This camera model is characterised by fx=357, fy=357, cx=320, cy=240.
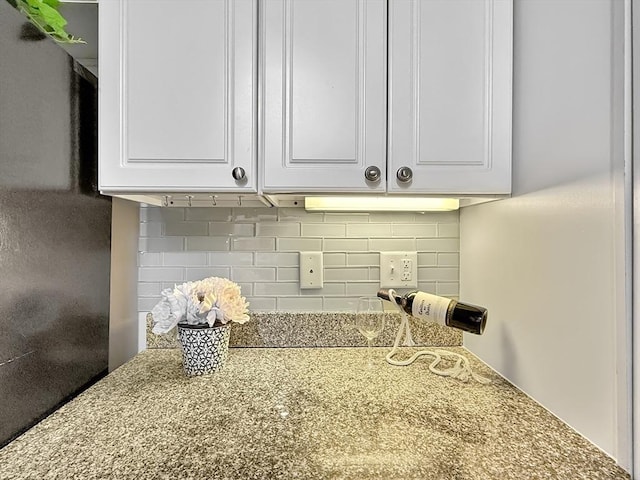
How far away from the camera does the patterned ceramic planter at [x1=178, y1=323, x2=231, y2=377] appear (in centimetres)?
97

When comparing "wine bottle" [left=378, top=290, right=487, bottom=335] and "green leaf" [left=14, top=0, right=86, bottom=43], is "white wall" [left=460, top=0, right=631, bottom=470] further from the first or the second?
"green leaf" [left=14, top=0, right=86, bottom=43]

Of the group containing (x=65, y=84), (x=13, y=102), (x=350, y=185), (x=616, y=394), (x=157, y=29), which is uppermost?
(x=157, y=29)

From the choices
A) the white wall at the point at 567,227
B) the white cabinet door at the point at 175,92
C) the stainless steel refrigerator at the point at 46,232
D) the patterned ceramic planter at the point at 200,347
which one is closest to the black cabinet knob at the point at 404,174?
the white wall at the point at 567,227

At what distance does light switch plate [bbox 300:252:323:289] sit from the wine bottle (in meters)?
0.26

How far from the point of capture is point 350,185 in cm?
90

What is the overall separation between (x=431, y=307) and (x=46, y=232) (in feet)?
3.23

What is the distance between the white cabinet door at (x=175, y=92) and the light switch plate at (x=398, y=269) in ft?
1.96

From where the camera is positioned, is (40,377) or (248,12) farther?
(248,12)

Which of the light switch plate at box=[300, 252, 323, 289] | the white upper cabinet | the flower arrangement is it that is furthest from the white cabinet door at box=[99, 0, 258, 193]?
the light switch plate at box=[300, 252, 323, 289]

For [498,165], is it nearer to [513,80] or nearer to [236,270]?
[513,80]

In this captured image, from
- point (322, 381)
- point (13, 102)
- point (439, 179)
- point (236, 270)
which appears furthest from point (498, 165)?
point (13, 102)

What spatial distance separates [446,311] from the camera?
987mm

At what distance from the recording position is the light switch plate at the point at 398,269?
1246 mm

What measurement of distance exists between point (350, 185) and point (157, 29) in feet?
2.01
